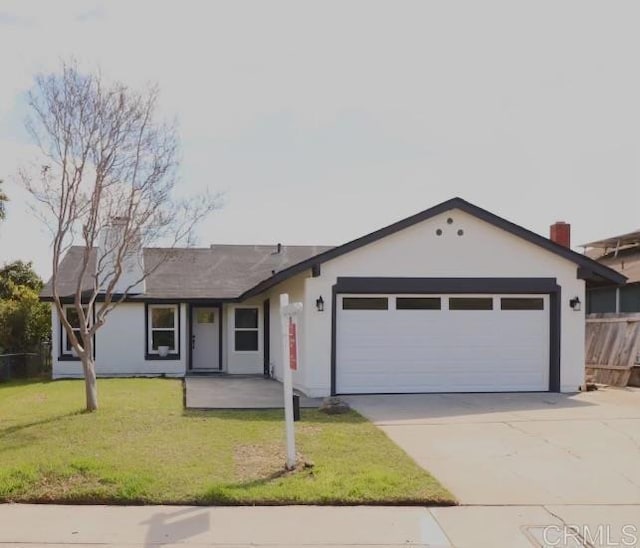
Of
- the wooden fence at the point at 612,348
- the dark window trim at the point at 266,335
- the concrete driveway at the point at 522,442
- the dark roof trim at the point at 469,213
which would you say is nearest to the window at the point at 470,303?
the dark roof trim at the point at 469,213

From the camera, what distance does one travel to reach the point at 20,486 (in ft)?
21.7

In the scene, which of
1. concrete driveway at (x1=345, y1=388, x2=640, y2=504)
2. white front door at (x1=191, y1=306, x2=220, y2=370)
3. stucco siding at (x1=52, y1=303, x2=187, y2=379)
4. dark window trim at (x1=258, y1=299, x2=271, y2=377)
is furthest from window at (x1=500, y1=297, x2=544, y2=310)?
stucco siding at (x1=52, y1=303, x2=187, y2=379)

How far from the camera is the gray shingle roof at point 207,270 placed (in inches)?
794

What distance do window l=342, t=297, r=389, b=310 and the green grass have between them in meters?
3.37

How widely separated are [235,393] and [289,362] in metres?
7.05

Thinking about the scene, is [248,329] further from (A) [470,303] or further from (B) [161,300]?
(A) [470,303]

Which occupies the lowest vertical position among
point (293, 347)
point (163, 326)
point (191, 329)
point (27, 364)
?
point (27, 364)

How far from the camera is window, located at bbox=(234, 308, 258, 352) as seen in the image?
20.5 m

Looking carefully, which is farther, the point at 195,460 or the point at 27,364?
the point at 27,364

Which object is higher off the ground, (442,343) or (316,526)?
(442,343)

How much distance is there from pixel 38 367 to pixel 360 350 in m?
11.6

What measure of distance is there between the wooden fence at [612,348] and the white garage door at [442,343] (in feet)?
11.8

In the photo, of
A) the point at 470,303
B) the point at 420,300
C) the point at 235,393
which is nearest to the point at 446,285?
the point at 420,300

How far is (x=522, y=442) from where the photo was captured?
9.15 metres
